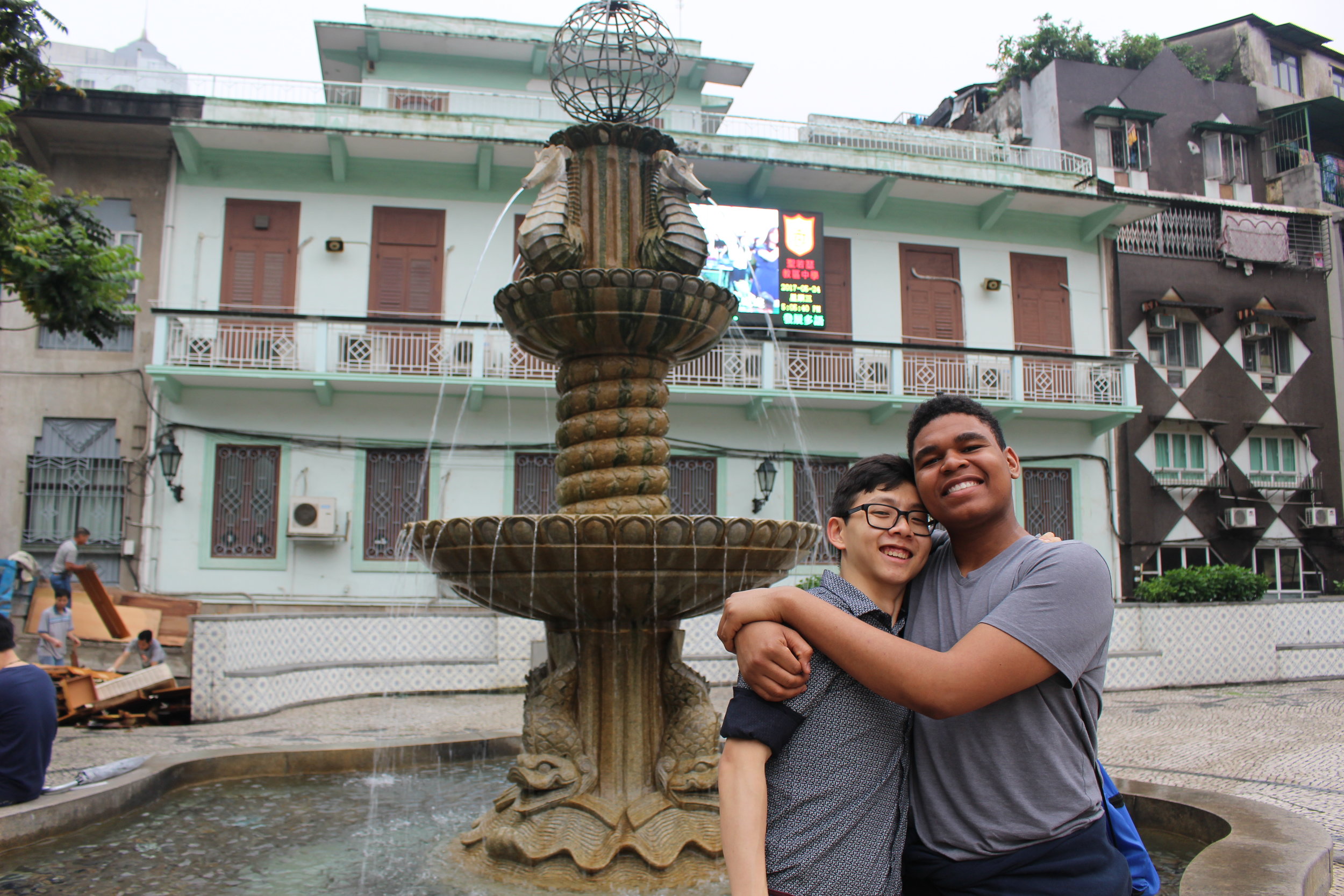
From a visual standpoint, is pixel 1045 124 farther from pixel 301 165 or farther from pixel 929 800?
pixel 929 800

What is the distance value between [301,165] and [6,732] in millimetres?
13042

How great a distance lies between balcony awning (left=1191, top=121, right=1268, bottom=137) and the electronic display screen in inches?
410

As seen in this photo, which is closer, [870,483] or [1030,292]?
[870,483]

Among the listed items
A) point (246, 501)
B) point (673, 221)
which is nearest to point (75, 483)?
point (246, 501)

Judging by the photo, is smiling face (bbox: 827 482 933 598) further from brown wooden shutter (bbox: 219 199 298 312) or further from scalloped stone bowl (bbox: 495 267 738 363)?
brown wooden shutter (bbox: 219 199 298 312)

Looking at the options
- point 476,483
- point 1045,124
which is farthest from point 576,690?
point 1045,124

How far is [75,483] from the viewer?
14.6 m

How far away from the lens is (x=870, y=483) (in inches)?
75.6

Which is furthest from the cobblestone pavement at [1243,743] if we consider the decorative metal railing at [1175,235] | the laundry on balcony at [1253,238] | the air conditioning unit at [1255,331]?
the laundry on balcony at [1253,238]

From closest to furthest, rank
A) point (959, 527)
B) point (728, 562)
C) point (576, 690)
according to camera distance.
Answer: point (959, 527)
point (728, 562)
point (576, 690)

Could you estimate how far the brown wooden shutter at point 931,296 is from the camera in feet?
56.8

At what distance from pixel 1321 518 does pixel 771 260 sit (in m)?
12.4

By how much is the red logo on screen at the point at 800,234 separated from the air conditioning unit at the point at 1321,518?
1160 centimetres

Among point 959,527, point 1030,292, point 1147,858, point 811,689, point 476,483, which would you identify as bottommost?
point 1147,858
